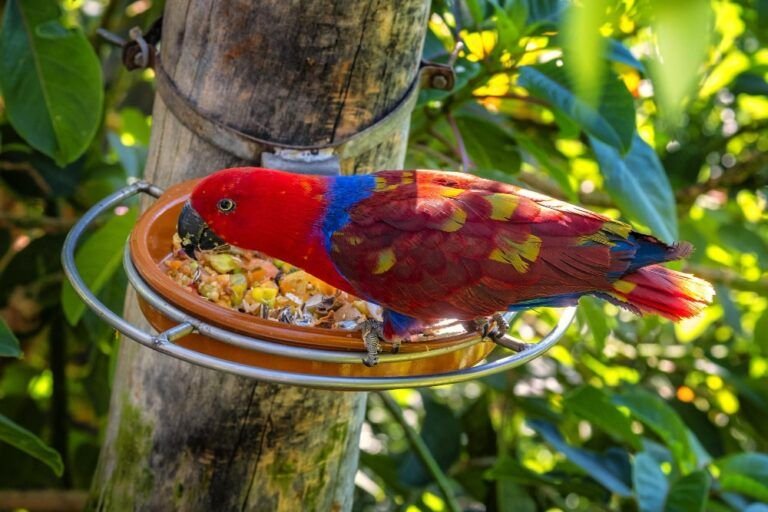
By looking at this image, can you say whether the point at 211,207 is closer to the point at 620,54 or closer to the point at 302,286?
the point at 302,286

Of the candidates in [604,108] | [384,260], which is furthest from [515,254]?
[604,108]

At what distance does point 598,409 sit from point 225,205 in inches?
51.0

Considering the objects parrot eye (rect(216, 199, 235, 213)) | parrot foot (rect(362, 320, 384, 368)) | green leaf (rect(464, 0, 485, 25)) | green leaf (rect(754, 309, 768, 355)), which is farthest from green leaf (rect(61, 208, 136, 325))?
green leaf (rect(754, 309, 768, 355))

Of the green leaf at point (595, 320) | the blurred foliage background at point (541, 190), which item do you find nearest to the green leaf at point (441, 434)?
the blurred foliage background at point (541, 190)

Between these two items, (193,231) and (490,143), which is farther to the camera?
(490,143)

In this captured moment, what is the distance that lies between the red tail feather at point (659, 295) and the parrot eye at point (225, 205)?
70cm

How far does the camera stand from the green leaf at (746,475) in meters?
2.50

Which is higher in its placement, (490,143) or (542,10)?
(542,10)

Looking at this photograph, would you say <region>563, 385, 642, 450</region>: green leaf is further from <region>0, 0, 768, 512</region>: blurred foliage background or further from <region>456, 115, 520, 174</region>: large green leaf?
<region>456, 115, 520, 174</region>: large green leaf

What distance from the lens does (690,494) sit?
7.61ft

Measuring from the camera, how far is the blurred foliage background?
7.28 ft

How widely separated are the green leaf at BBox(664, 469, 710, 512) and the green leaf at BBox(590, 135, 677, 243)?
0.62m

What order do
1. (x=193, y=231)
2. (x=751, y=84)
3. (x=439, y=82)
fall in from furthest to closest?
(x=751, y=84) < (x=439, y=82) < (x=193, y=231)

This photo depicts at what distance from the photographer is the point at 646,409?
2615 millimetres
